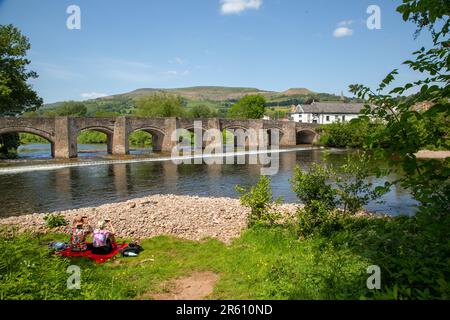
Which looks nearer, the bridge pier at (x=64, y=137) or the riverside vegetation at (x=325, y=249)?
the riverside vegetation at (x=325, y=249)

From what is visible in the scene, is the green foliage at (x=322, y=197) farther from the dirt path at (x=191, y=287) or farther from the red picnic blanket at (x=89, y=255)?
the red picnic blanket at (x=89, y=255)

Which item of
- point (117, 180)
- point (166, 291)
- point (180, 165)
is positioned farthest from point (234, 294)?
point (180, 165)

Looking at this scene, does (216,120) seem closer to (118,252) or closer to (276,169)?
(276,169)

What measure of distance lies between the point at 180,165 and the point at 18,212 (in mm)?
20579

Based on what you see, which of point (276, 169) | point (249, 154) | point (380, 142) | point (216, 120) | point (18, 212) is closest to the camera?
point (380, 142)

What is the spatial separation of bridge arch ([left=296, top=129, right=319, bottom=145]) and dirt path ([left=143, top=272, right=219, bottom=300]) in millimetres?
62663

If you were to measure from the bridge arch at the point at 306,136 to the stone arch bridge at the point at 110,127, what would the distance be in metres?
15.1

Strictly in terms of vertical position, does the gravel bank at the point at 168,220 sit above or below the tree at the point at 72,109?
below

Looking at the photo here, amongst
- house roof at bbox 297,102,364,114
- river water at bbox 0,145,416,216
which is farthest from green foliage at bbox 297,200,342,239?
house roof at bbox 297,102,364,114

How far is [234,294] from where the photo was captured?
7289mm

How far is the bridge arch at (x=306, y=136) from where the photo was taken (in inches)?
2790

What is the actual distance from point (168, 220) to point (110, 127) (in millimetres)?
33288

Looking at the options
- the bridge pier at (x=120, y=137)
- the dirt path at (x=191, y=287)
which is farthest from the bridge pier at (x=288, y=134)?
the dirt path at (x=191, y=287)
